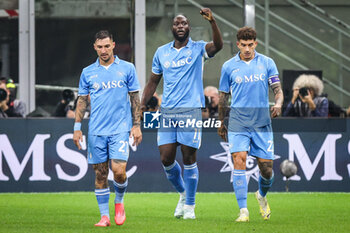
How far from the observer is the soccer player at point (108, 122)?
10227mm

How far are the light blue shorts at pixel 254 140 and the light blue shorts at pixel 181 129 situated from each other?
0.48 m

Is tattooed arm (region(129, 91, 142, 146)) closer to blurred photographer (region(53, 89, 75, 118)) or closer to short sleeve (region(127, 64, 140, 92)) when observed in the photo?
short sleeve (region(127, 64, 140, 92))

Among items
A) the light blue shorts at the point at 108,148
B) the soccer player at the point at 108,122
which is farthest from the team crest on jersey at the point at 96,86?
the light blue shorts at the point at 108,148

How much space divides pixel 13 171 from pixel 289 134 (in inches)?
194

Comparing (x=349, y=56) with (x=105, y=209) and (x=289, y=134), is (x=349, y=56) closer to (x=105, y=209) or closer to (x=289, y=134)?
(x=289, y=134)

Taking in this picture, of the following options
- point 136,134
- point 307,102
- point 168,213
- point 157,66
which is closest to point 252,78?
point 157,66

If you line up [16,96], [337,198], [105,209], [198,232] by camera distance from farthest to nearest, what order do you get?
1. [16,96]
2. [337,198]
3. [105,209]
4. [198,232]

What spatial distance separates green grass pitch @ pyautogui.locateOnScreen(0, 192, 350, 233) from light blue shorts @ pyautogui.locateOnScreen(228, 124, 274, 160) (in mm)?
864

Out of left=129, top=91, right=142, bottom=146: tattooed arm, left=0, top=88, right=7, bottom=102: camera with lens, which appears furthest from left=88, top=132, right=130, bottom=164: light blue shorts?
left=0, top=88, right=7, bottom=102: camera with lens

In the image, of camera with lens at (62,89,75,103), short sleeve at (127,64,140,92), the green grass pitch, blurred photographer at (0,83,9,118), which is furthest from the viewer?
camera with lens at (62,89,75,103)

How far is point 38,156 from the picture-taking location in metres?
15.4

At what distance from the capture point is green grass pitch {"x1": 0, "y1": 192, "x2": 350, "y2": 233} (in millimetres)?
10070

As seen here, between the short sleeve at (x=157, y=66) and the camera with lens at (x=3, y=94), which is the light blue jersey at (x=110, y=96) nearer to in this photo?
the short sleeve at (x=157, y=66)

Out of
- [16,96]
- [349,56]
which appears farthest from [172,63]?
[349,56]
